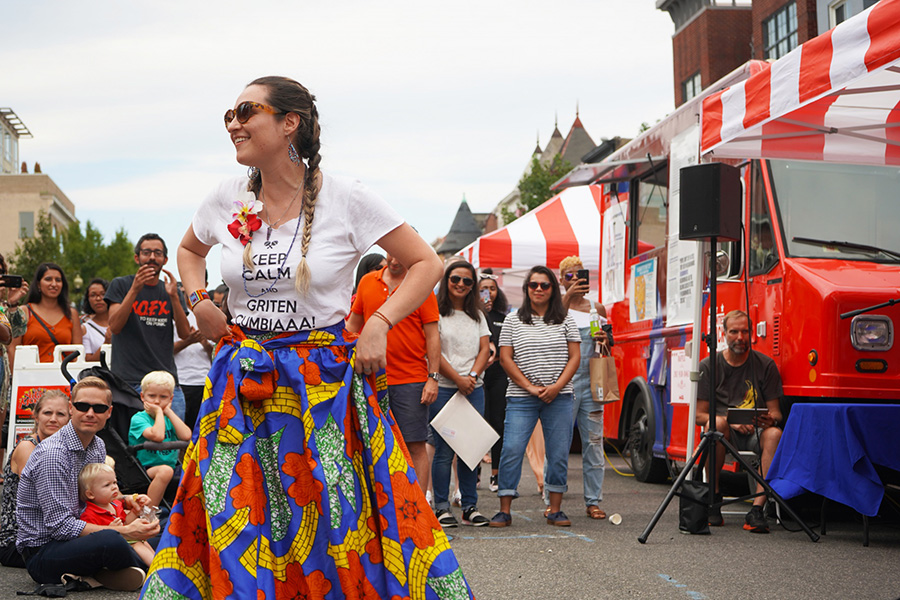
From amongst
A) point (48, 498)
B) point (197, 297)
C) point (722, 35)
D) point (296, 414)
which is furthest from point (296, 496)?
point (722, 35)

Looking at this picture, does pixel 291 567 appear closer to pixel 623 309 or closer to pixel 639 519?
pixel 639 519

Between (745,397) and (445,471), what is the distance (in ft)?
7.56

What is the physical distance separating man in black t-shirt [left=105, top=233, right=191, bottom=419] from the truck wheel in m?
4.46

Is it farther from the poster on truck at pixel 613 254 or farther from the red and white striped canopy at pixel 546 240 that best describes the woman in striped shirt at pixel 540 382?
the red and white striped canopy at pixel 546 240

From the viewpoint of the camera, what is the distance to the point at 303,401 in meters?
3.07

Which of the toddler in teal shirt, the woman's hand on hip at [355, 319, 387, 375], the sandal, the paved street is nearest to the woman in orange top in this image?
the toddler in teal shirt

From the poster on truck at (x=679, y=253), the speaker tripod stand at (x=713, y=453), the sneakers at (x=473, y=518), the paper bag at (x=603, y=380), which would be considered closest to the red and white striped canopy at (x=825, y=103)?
the speaker tripod stand at (x=713, y=453)

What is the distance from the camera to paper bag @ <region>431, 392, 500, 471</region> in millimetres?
7750

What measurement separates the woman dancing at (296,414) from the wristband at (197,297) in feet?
0.04

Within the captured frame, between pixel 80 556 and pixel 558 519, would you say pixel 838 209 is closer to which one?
pixel 558 519

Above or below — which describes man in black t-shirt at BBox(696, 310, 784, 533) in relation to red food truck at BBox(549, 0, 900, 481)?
below

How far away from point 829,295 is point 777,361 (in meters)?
0.77

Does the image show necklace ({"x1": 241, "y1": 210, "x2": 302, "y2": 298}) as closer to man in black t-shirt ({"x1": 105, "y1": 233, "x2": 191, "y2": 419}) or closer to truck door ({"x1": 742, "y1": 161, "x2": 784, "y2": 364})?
man in black t-shirt ({"x1": 105, "y1": 233, "x2": 191, "y2": 419})

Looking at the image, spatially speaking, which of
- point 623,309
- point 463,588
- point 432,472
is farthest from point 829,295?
point 463,588
